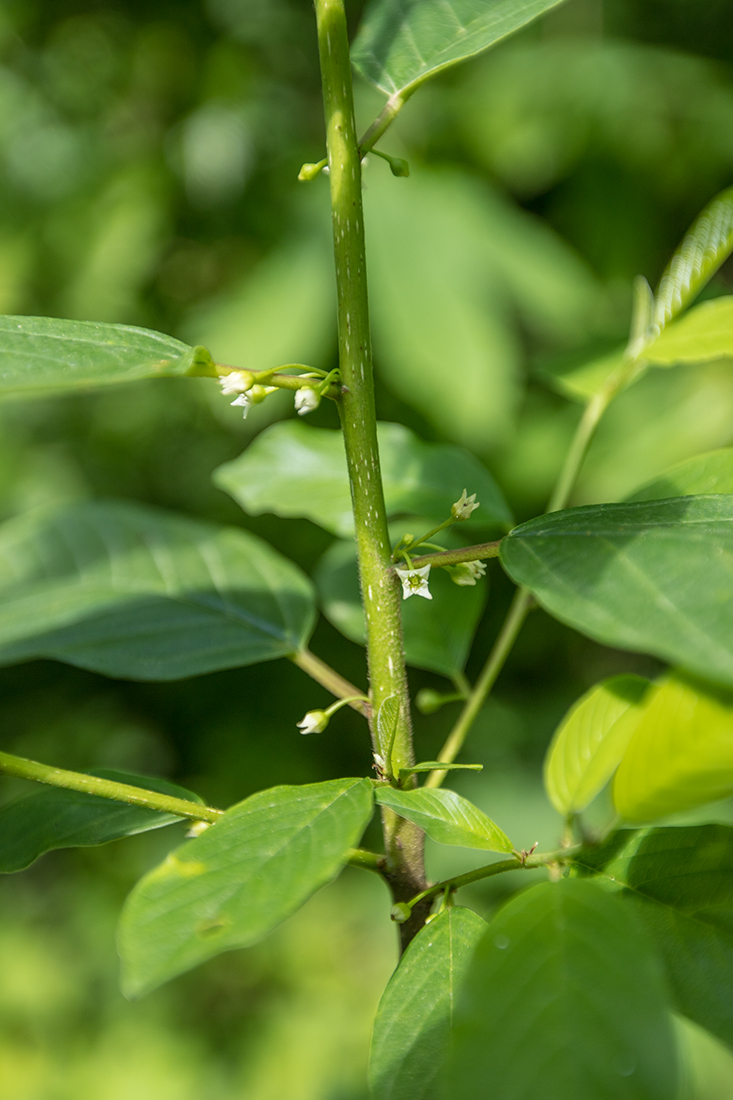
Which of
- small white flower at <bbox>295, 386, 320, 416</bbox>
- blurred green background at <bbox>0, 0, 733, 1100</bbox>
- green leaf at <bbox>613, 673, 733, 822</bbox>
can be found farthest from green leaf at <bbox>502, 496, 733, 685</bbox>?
blurred green background at <bbox>0, 0, 733, 1100</bbox>

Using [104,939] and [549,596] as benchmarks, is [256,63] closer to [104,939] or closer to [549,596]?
[549,596]

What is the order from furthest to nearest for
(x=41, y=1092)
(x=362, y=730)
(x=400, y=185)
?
(x=362, y=730)
(x=41, y=1092)
(x=400, y=185)

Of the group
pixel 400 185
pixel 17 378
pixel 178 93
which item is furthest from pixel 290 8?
pixel 17 378

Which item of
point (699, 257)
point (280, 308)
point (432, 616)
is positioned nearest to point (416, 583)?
point (432, 616)

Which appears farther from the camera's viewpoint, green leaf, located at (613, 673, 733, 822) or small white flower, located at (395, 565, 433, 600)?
small white flower, located at (395, 565, 433, 600)

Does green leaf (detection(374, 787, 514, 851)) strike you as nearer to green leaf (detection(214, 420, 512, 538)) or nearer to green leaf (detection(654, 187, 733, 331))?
green leaf (detection(214, 420, 512, 538))

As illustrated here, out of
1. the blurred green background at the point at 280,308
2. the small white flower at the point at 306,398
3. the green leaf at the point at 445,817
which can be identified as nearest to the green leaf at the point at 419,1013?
the green leaf at the point at 445,817

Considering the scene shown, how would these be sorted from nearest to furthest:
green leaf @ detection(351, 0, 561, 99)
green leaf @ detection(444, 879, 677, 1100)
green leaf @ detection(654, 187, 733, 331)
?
1. green leaf @ detection(444, 879, 677, 1100)
2. green leaf @ detection(351, 0, 561, 99)
3. green leaf @ detection(654, 187, 733, 331)
